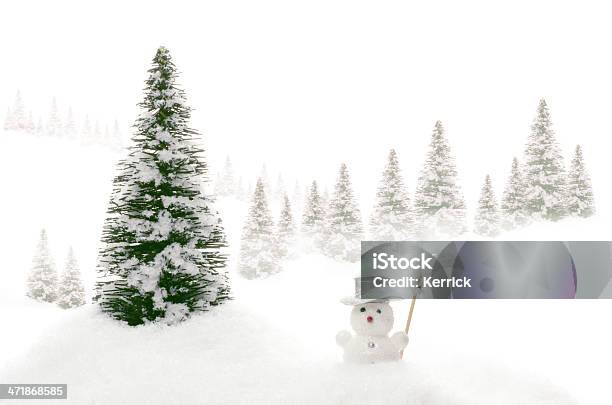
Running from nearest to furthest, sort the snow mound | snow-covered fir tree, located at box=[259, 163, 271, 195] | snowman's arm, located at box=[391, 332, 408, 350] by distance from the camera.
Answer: the snow mound < snowman's arm, located at box=[391, 332, 408, 350] < snow-covered fir tree, located at box=[259, 163, 271, 195]

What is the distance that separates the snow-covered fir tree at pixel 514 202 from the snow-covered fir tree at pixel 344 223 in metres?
9.47

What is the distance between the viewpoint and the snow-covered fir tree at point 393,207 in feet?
107

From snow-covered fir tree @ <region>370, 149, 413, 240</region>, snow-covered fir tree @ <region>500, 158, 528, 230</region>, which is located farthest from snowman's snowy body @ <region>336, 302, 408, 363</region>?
snow-covered fir tree @ <region>370, 149, 413, 240</region>

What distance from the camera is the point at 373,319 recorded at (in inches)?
352

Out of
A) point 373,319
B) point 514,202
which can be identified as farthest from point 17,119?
point 373,319

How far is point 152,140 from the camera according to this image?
1127cm

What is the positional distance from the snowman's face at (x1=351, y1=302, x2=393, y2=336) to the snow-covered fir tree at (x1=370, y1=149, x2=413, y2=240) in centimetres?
2359

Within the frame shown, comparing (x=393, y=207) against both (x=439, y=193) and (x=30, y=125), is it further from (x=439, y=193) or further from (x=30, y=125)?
(x=30, y=125)

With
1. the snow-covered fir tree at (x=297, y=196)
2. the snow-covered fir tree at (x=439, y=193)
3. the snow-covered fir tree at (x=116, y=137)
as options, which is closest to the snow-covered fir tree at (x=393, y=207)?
the snow-covered fir tree at (x=439, y=193)

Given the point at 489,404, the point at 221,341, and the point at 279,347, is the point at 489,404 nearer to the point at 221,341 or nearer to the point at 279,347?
the point at 279,347

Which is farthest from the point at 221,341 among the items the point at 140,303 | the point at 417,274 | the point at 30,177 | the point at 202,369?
the point at 30,177

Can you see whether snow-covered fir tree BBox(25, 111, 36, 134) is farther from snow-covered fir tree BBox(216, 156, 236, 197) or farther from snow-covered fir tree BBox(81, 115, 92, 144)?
snow-covered fir tree BBox(216, 156, 236, 197)

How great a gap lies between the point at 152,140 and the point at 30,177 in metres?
50.9

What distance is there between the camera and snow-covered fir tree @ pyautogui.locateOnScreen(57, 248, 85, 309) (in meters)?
30.7
